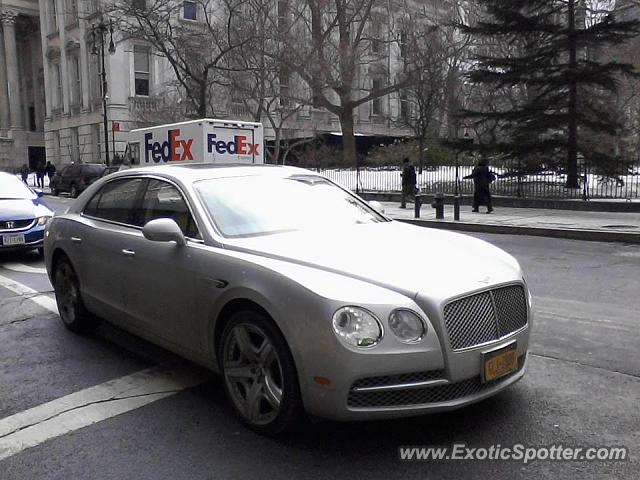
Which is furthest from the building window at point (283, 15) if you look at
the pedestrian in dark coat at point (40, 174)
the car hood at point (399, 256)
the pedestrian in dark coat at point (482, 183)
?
the car hood at point (399, 256)

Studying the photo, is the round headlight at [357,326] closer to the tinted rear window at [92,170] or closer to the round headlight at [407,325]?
the round headlight at [407,325]

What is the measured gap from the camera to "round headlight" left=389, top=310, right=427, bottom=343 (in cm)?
330

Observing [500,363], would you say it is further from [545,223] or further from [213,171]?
[545,223]

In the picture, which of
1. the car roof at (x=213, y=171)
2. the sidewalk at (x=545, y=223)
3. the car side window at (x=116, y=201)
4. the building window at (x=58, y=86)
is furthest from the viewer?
the building window at (x=58, y=86)

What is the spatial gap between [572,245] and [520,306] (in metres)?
9.84

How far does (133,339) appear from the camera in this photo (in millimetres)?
5828

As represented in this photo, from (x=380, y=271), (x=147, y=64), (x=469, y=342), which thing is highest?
(x=147, y=64)

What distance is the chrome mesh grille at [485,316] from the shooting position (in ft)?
11.1

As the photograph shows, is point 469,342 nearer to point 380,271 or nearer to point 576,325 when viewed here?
point 380,271

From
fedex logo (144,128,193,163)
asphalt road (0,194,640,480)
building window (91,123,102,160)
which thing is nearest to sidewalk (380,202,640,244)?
fedex logo (144,128,193,163)

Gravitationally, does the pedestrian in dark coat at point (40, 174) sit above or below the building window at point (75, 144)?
below

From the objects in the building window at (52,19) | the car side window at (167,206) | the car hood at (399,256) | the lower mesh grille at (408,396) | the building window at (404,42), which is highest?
the building window at (52,19)

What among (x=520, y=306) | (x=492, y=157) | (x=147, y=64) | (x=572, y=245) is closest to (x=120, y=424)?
(x=520, y=306)

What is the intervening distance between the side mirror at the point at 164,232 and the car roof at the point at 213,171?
574 mm
